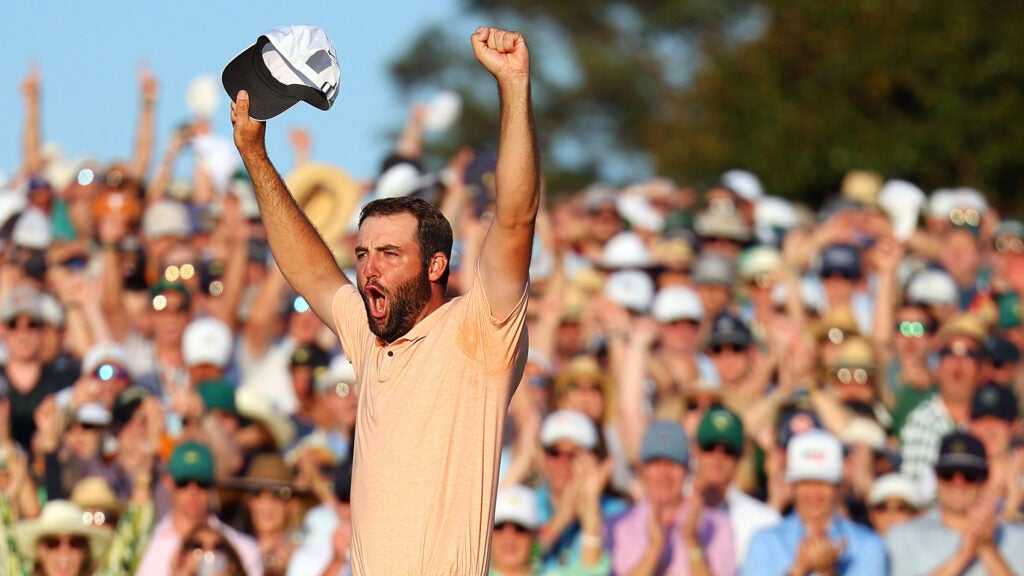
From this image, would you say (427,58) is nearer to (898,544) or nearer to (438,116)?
(438,116)

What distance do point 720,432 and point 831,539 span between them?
81 cm

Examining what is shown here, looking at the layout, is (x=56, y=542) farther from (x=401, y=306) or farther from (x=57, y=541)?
(x=401, y=306)

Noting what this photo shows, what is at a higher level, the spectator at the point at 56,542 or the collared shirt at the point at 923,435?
the collared shirt at the point at 923,435

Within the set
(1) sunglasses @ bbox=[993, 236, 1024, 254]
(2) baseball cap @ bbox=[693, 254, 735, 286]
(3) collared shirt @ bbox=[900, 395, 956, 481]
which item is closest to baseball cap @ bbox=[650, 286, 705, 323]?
(2) baseball cap @ bbox=[693, 254, 735, 286]

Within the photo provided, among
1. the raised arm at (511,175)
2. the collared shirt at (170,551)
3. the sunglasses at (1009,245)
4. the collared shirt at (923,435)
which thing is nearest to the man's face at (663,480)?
the collared shirt at (923,435)

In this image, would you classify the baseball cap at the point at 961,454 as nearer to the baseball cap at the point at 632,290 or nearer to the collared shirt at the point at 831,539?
the collared shirt at the point at 831,539

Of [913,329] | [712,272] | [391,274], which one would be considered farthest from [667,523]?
[391,274]

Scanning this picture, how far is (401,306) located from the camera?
247 inches

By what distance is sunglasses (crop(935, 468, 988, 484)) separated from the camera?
382 inches

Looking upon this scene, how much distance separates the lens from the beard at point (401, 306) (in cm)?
626

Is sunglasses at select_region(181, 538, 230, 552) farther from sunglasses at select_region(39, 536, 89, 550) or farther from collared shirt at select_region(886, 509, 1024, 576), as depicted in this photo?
collared shirt at select_region(886, 509, 1024, 576)

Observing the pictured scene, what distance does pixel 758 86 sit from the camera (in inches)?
1180

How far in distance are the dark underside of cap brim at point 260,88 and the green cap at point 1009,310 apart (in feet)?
22.3

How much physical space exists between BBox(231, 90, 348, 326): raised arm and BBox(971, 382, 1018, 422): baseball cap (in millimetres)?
4558
